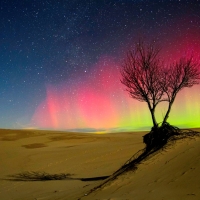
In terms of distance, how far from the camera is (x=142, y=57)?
13375mm

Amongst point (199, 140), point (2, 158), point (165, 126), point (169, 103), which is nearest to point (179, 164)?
point (199, 140)

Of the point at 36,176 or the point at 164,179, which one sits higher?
the point at 164,179

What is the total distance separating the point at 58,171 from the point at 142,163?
418 inches

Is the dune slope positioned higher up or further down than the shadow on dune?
higher up

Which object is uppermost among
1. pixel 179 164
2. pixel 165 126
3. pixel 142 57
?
pixel 142 57

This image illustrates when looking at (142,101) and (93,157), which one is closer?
(142,101)

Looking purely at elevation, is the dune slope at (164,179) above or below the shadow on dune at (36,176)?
above

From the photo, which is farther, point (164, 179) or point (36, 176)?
point (36, 176)

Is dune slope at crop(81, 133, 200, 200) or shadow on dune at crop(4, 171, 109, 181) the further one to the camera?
shadow on dune at crop(4, 171, 109, 181)

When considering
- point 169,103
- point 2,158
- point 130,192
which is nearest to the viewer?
point 130,192

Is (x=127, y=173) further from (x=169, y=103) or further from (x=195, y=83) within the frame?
(x=195, y=83)

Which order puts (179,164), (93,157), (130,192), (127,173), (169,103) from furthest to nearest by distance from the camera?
(93,157) → (169,103) → (127,173) → (179,164) → (130,192)

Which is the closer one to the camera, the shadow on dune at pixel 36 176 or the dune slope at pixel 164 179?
the dune slope at pixel 164 179

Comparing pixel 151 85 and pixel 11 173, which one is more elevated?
pixel 151 85
